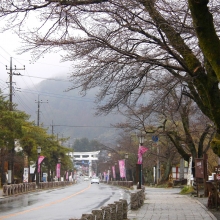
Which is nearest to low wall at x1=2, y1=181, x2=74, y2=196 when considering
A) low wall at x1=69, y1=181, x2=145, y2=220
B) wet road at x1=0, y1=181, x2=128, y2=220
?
wet road at x1=0, y1=181, x2=128, y2=220

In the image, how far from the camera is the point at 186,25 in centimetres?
1366

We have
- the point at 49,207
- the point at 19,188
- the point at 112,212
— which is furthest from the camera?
the point at 19,188

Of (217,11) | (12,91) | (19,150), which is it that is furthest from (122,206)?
(19,150)

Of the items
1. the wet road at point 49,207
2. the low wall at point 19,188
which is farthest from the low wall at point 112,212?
the low wall at point 19,188

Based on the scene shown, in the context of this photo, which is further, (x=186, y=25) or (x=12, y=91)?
(x=12, y=91)

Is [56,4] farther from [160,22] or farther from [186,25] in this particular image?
[186,25]

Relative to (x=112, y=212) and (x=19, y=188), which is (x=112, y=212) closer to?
(x=112, y=212)

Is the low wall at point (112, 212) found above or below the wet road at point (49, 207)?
above

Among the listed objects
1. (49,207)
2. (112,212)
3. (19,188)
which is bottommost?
(49,207)

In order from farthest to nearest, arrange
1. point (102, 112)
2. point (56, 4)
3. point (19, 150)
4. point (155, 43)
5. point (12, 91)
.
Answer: point (19, 150)
point (12, 91)
point (102, 112)
point (155, 43)
point (56, 4)

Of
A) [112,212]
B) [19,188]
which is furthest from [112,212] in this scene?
[19,188]

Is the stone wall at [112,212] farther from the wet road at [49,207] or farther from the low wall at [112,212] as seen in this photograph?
the wet road at [49,207]

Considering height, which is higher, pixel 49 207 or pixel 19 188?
pixel 19 188

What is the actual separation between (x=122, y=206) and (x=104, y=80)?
4.80 m
